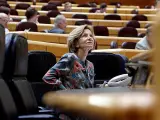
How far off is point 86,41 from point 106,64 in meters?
0.70

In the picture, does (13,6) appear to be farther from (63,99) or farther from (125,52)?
(63,99)

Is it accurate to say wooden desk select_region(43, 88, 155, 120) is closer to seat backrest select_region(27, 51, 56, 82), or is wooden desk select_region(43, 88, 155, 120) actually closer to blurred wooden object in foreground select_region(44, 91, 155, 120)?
blurred wooden object in foreground select_region(44, 91, 155, 120)

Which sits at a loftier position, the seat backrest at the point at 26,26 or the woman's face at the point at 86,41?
the woman's face at the point at 86,41

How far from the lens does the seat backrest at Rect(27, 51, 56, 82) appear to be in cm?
354

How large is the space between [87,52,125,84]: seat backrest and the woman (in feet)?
2.11

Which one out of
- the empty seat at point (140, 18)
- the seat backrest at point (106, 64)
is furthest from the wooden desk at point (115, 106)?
the empty seat at point (140, 18)

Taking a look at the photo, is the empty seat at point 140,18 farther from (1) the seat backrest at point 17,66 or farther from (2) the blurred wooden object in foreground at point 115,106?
(2) the blurred wooden object in foreground at point 115,106

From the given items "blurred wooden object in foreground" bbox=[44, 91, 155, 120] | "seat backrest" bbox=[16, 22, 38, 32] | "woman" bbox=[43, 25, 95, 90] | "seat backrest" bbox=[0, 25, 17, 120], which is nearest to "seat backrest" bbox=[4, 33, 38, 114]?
"seat backrest" bbox=[0, 25, 17, 120]

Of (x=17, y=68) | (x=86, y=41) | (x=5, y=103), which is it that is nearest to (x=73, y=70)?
(x=86, y=41)

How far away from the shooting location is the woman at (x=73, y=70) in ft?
10.0

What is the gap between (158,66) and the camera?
413mm

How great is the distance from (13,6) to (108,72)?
10.5 m

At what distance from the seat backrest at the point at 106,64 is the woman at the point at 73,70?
0.64 m

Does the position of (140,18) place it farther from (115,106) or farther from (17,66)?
(115,106)
